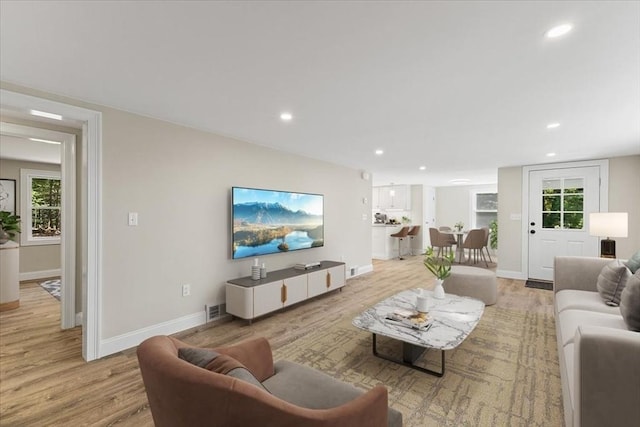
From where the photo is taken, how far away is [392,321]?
7.75 feet

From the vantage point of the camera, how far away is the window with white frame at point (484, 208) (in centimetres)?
899

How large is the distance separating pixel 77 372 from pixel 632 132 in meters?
5.99

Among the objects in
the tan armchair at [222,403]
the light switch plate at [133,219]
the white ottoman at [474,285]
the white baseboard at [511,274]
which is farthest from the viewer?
the white baseboard at [511,274]

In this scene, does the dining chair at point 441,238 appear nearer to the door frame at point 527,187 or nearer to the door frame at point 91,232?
the door frame at point 527,187

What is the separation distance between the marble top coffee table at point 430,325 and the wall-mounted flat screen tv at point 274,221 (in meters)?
1.76

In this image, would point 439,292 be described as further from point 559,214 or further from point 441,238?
point 441,238

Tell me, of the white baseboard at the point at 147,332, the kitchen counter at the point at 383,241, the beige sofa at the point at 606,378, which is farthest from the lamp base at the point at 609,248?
the white baseboard at the point at 147,332

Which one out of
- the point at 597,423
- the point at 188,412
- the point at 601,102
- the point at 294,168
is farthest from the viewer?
the point at 294,168

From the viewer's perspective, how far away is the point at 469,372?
229 centimetres

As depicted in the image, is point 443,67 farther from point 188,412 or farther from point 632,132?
Answer: point 632,132

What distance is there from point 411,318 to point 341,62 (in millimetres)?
1950

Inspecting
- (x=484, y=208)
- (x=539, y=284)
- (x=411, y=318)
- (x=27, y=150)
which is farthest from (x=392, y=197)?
(x=27, y=150)

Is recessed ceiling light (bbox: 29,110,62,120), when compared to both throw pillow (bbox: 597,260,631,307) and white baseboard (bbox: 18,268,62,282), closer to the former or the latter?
white baseboard (bbox: 18,268,62,282)

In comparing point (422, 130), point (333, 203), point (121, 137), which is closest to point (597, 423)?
point (422, 130)
